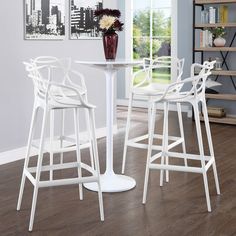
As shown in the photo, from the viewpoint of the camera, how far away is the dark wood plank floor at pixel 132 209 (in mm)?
2805

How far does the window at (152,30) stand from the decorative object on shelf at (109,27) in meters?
3.86

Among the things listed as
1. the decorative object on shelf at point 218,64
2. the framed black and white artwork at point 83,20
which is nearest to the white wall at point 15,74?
the framed black and white artwork at point 83,20

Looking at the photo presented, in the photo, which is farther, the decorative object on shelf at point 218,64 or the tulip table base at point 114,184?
the decorative object on shelf at point 218,64

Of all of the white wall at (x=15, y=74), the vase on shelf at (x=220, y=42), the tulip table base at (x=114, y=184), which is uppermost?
the vase on shelf at (x=220, y=42)

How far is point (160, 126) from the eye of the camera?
614 centimetres

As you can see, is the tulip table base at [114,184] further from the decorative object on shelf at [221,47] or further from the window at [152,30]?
the window at [152,30]

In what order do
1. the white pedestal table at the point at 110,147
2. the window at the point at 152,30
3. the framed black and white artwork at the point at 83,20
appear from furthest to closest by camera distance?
the window at the point at 152,30 → the framed black and white artwork at the point at 83,20 → the white pedestal table at the point at 110,147

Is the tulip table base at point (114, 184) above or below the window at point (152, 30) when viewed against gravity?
below

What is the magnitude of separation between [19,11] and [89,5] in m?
1.02

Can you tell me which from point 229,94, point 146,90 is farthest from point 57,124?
point 229,94

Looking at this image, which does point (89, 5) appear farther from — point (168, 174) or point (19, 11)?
point (168, 174)

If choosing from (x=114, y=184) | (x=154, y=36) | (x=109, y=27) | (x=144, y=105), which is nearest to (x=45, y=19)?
(x=109, y=27)


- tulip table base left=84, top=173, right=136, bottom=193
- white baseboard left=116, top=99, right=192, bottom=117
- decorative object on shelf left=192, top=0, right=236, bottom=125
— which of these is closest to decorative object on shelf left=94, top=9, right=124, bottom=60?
tulip table base left=84, top=173, right=136, bottom=193

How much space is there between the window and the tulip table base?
3.98 meters
